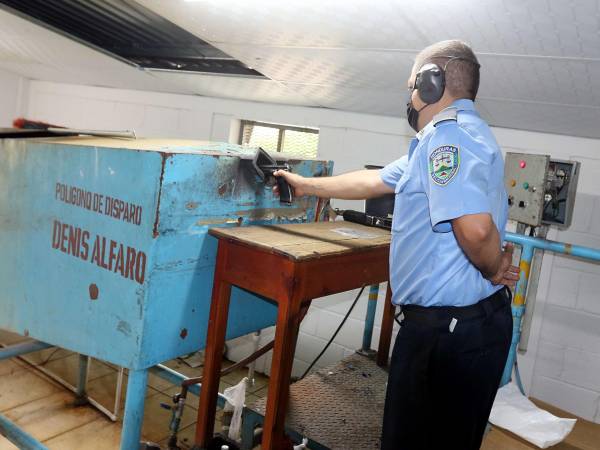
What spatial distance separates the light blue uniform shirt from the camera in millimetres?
1135

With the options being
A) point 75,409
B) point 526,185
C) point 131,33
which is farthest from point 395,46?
point 75,409

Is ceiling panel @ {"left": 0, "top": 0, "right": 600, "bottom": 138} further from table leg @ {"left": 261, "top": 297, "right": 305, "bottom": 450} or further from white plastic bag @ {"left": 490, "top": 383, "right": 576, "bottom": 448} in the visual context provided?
white plastic bag @ {"left": 490, "top": 383, "right": 576, "bottom": 448}

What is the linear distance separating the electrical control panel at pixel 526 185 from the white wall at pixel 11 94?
14.1 feet

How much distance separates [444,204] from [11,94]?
4.64 meters

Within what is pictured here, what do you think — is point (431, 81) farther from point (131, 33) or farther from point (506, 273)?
point (131, 33)

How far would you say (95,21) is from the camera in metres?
2.82

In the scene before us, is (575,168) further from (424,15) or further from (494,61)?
(424,15)

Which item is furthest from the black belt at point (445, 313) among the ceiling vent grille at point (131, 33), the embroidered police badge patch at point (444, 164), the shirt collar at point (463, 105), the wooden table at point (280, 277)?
the ceiling vent grille at point (131, 33)

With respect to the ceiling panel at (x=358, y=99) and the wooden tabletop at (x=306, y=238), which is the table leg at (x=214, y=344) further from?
the ceiling panel at (x=358, y=99)

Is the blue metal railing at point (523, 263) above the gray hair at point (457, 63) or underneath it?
underneath

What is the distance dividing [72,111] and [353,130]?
2670 millimetres

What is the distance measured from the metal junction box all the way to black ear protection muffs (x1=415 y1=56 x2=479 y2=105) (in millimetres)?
562

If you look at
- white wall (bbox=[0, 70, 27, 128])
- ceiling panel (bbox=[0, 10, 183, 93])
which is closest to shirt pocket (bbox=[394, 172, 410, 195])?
ceiling panel (bbox=[0, 10, 183, 93])

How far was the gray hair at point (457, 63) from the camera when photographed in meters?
1.28
